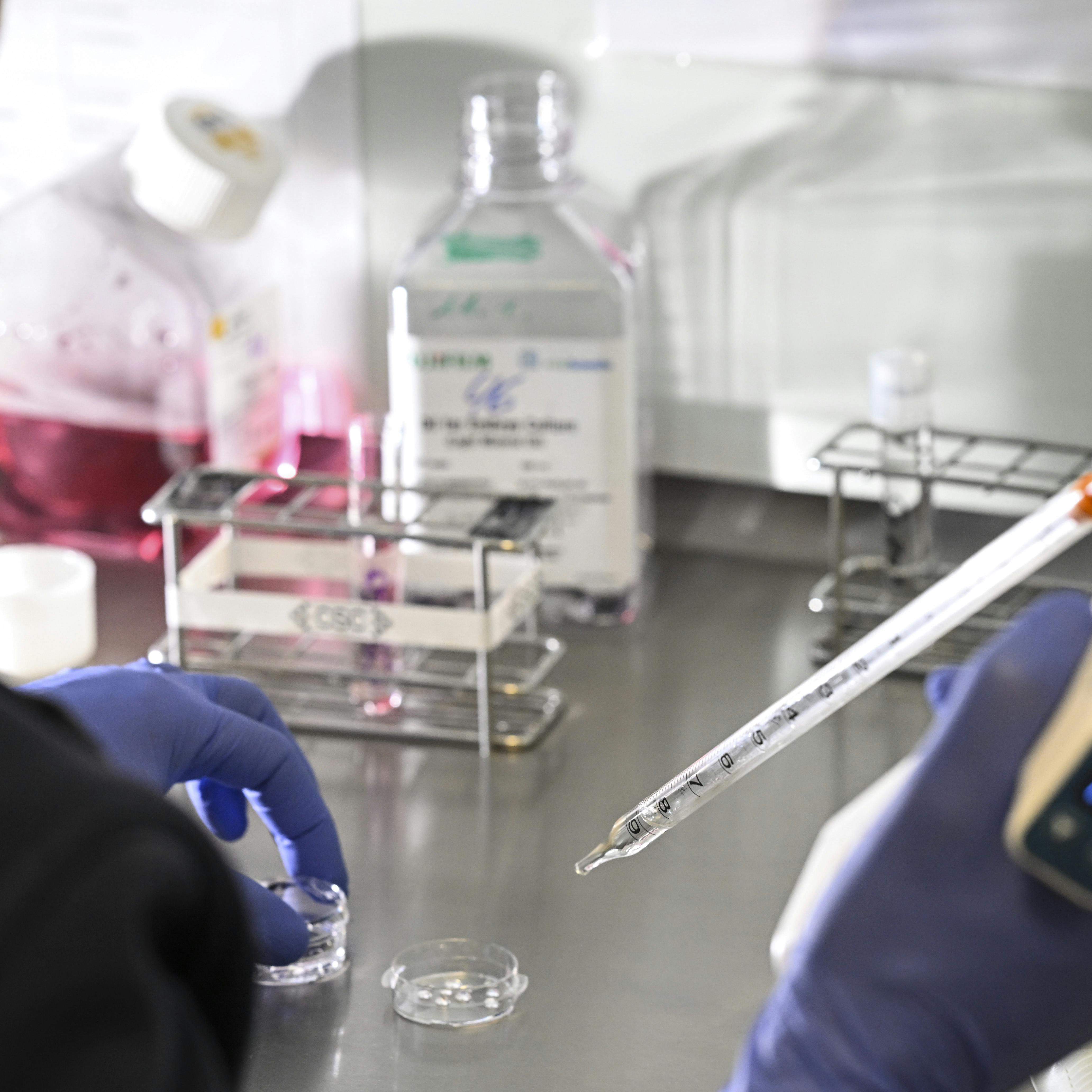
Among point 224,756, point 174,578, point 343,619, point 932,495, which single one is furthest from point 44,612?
point 932,495

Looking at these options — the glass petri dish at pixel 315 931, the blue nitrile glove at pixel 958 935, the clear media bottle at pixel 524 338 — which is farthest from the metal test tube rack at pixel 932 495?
the blue nitrile glove at pixel 958 935

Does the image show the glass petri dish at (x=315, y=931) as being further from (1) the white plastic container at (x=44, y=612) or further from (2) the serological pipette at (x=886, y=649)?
(1) the white plastic container at (x=44, y=612)

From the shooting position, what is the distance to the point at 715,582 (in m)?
1.13

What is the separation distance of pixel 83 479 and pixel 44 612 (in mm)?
182

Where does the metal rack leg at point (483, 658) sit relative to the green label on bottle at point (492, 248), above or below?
below

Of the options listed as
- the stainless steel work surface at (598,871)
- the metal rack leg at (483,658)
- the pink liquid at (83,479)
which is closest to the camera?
the stainless steel work surface at (598,871)

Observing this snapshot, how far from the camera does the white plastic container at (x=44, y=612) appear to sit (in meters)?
0.98

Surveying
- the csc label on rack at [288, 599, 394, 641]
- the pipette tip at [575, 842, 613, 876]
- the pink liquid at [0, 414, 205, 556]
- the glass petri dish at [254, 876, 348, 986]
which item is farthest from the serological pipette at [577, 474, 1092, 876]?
the pink liquid at [0, 414, 205, 556]

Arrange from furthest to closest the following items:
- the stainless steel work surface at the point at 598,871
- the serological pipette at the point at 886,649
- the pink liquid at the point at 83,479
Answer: the pink liquid at the point at 83,479 → the stainless steel work surface at the point at 598,871 → the serological pipette at the point at 886,649

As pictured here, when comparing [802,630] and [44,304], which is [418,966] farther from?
[44,304]

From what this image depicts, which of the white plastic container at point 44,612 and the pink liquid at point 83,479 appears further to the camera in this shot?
the pink liquid at point 83,479

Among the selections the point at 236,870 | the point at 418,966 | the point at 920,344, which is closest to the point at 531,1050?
the point at 418,966

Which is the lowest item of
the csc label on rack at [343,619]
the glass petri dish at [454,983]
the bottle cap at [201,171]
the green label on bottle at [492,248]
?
the glass petri dish at [454,983]

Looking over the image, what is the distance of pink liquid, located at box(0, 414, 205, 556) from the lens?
1.12m
